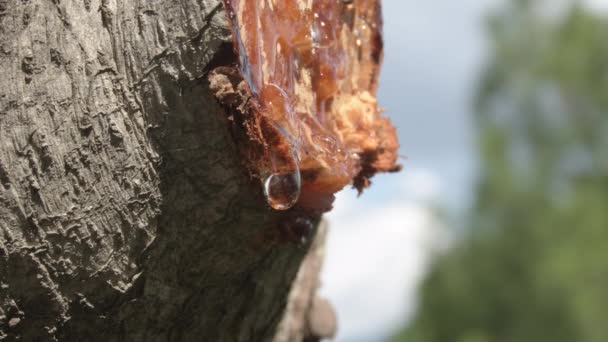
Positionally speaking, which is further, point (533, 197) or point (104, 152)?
point (533, 197)

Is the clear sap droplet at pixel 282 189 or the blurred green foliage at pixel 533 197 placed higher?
the clear sap droplet at pixel 282 189

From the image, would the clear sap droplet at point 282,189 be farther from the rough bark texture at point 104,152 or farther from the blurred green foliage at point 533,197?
the blurred green foliage at point 533,197

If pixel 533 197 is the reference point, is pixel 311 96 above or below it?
above

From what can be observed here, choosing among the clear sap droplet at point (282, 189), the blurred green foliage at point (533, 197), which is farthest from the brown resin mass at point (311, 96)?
the blurred green foliage at point (533, 197)

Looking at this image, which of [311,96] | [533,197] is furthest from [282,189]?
[533,197]

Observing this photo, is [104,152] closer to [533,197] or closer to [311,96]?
[311,96]

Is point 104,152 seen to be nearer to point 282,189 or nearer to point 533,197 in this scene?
point 282,189

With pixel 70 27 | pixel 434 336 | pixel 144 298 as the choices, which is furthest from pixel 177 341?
pixel 434 336
